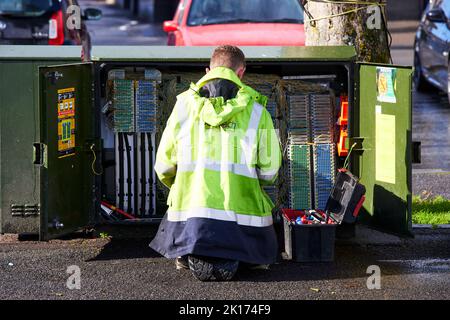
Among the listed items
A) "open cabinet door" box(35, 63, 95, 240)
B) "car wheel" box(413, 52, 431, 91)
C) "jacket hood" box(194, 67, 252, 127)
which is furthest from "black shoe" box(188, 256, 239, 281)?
"car wheel" box(413, 52, 431, 91)

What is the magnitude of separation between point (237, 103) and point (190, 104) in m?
0.32

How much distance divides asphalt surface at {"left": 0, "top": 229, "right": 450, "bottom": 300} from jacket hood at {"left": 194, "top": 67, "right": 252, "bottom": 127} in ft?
3.59

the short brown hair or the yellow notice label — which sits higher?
the short brown hair

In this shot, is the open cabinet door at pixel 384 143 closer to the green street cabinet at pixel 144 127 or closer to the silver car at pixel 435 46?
the green street cabinet at pixel 144 127

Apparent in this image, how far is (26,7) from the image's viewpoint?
46.9 feet

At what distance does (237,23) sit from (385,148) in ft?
16.4

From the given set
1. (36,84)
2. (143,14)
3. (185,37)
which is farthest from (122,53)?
(143,14)

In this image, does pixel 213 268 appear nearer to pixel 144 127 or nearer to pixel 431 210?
pixel 144 127

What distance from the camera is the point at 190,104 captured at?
23.9 feet

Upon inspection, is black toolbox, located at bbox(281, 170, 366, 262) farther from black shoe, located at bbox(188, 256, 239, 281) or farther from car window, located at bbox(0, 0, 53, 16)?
car window, located at bbox(0, 0, 53, 16)

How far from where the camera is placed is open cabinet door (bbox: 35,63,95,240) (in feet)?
25.1

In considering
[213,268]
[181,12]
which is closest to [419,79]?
[181,12]

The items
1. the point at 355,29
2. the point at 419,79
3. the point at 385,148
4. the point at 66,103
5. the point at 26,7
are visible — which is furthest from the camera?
the point at 419,79
